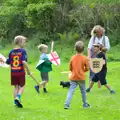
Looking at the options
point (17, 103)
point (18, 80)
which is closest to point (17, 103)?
point (17, 103)

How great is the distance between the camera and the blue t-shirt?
9.74 metres

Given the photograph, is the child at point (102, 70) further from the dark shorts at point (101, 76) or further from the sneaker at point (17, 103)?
the sneaker at point (17, 103)

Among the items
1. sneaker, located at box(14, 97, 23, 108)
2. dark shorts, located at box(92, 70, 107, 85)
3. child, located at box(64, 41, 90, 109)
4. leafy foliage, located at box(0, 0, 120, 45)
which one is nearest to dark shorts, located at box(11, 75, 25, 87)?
sneaker, located at box(14, 97, 23, 108)

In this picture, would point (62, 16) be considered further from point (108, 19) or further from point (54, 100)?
point (54, 100)

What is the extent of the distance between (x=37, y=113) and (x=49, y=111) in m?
0.36

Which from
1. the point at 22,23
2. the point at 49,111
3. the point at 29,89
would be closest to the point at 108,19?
the point at 22,23

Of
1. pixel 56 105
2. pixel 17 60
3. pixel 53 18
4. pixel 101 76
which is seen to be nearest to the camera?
pixel 17 60

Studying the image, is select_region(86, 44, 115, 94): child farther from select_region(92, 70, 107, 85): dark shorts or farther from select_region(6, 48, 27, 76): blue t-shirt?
select_region(6, 48, 27, 76): blue t-shirt

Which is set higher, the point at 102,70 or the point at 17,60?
the point at 17,60

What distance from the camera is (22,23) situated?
38.4m

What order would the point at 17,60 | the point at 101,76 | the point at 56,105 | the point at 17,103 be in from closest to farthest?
the point at 17,103 → the point at 17,60 → the point at 56,105 → the point at 101,76

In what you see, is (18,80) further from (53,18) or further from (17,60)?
(53,18)

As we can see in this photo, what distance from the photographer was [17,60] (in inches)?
384

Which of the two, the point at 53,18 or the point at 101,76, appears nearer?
the point at 101,76
